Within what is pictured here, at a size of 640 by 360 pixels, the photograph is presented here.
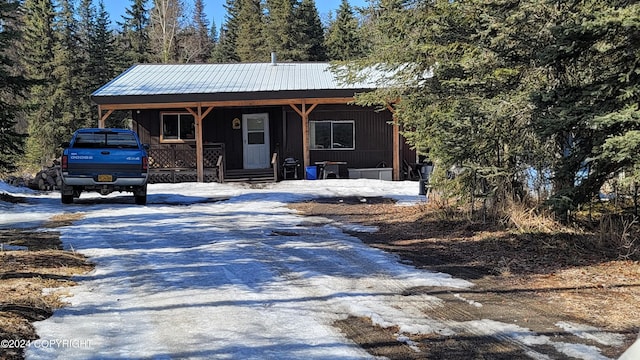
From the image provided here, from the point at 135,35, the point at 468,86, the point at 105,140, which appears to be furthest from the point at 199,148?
the point at 135,35

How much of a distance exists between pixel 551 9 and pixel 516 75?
1.15m

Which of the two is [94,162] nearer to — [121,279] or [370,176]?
[121,279]

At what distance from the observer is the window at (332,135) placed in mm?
20281

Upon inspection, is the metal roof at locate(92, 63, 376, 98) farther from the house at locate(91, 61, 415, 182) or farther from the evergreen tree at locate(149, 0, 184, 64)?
the evergreen tree at locate(149, 0, 184, 64)

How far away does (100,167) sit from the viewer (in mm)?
12086

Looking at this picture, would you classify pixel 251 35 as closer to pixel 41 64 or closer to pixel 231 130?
pixel 41 64

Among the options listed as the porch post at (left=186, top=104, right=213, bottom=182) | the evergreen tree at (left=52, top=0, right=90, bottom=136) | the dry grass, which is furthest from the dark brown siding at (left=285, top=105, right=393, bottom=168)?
the evergreen tree at (left=52, top=0, right=90, bottom=136)

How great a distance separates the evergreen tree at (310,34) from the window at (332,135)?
82.4 feet

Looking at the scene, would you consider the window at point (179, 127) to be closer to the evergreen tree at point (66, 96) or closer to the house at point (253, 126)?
the house at point (253, 126)

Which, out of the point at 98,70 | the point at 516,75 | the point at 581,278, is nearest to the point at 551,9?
the point at 516,75

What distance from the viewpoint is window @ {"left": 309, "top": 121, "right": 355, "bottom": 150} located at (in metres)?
20.3

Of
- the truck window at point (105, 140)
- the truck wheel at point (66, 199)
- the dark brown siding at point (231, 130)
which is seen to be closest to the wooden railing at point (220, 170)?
the dark brown siding at point (231, 130)

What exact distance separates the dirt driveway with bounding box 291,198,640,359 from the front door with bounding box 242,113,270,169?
12.3 meters

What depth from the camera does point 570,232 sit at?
302 inches
